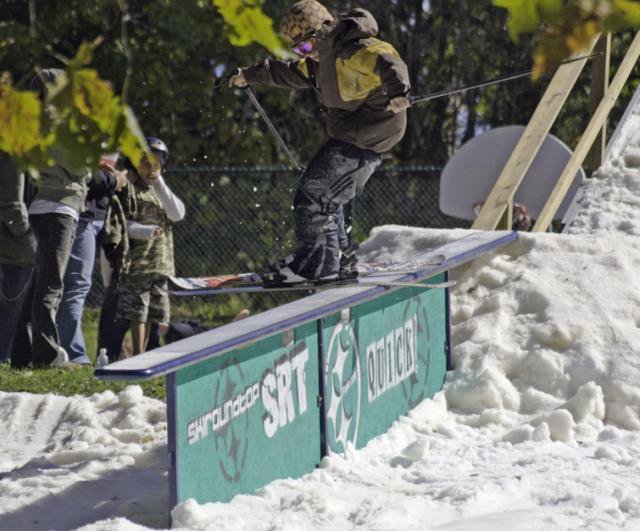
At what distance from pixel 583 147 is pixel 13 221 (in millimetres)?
4243

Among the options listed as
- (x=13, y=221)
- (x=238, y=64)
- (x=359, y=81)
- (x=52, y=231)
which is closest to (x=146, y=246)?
(x=52, y=231)

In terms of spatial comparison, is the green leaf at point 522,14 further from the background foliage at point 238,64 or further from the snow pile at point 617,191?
the background foliage at point 238,64

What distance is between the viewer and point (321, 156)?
6.52 m

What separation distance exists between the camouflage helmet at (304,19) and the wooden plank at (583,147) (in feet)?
9.80

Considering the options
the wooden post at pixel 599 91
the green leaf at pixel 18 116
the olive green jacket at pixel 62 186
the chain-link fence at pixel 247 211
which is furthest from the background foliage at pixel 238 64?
the green leaf at pixel 18 116

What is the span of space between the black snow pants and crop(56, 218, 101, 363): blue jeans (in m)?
→ 1.88

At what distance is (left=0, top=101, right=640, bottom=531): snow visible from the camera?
4699mm

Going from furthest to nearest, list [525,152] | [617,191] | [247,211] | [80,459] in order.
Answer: [247,211]
[617,191]
[525,152]
[80,459]

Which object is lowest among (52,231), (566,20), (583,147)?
(52,231)

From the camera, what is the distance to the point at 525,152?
9.16 metres

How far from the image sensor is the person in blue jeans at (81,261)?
26.0 ft

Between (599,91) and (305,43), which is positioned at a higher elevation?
(305,43)

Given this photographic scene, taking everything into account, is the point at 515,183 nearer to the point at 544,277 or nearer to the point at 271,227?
the point at 544,277

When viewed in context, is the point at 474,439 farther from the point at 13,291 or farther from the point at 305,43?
the point at 13,291
